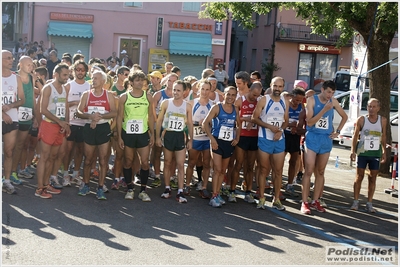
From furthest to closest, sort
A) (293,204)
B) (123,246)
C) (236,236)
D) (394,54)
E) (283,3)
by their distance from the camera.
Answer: (394,54) < (283,3) < (293,204) < (236,236) < (123,246)

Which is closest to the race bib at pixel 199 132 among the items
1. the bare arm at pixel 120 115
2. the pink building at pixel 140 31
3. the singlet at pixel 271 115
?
the singlet at pixel 271 115

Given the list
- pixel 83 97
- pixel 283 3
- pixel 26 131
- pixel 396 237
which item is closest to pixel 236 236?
pixel 396 237

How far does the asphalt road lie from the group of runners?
1.09 feet

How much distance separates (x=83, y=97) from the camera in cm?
1008

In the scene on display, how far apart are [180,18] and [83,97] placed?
1087 inches

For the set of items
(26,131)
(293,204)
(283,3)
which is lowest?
(293,204)

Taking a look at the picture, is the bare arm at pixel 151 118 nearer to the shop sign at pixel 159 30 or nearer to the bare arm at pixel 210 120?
the bare arm at pixel 210 120

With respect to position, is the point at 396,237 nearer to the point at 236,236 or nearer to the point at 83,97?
the point at 236,236

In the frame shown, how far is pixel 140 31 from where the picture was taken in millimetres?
36812

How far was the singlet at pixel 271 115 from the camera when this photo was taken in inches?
403

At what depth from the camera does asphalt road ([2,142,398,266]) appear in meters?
7.11

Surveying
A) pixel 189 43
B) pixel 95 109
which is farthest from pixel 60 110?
pixel 189 43

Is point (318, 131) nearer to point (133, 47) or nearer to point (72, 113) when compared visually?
point (72, 113)

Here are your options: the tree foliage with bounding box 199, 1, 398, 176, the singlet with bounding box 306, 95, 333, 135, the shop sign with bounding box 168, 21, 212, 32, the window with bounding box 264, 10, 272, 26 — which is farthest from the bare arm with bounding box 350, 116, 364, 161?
the window with bounding box 264, 10, 272, 26
